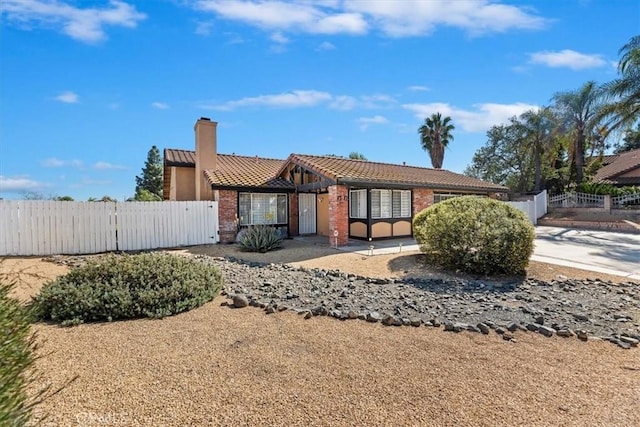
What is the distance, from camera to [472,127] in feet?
109

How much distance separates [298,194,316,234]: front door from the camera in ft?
57.2

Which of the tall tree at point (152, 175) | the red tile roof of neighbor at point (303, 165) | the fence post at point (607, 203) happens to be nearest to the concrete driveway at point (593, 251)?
the red tile roof of neighbor at point (303, 165)

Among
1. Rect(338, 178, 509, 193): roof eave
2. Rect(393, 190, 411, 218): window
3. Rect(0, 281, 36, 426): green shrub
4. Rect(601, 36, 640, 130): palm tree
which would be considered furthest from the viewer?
Rect(601, 36, 640, 130): palm tree

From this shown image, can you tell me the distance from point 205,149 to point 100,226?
5.94m

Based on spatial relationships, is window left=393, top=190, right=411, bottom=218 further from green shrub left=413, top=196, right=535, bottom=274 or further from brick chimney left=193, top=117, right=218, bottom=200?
brick chimney left=193, top=117, right=218, bottom=200

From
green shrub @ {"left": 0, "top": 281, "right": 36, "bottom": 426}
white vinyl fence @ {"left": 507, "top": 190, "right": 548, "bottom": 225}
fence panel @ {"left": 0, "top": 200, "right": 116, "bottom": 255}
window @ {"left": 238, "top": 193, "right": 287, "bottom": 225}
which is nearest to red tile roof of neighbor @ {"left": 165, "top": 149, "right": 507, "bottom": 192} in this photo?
window @ {"left": 238, "top": 193, "right": 287, "bottom": 225}

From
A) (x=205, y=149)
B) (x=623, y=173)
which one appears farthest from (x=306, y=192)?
(x=623, y=173)

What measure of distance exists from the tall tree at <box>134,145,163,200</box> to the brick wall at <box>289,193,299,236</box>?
105 ft

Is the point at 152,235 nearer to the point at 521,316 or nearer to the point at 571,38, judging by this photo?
the point at 521,316

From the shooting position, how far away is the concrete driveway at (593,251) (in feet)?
32.3

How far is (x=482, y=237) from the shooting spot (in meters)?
8.34

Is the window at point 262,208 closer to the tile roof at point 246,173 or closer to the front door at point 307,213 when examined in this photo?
the tile roof at point 246,173

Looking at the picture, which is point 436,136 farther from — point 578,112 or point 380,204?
point 380,204

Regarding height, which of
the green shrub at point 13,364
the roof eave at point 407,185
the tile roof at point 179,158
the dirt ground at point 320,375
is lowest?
the dirt ground at point 320,375
